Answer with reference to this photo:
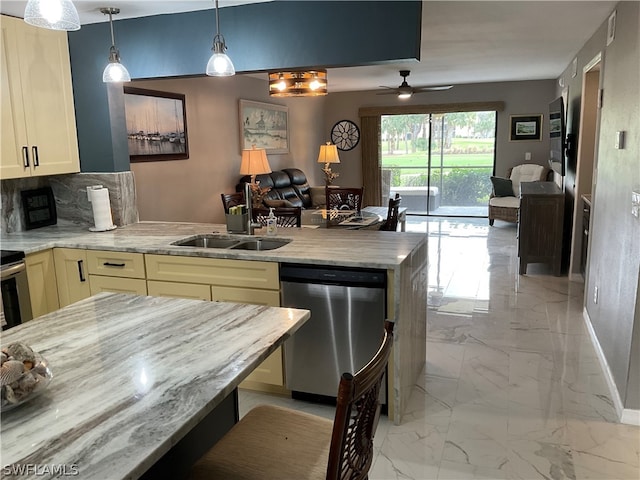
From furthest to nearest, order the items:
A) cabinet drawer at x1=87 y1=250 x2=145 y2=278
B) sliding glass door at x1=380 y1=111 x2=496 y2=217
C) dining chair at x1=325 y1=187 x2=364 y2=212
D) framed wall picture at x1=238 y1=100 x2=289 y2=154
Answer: sliding glass door at x1=380 y1=111 x2=496 y2=217 < framed wall picture at x1=238 y1=100 x2=289 y2=154 < dining chair at x1=325 y1=187 x2=364 y2=212 < cabinet drawer at x1=87 y1=250 x2=145 y2=278

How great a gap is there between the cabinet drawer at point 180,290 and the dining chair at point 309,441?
139 centimetres

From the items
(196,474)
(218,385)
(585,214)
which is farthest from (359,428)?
(585,214)

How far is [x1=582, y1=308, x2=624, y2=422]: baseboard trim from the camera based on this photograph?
2.75 metres

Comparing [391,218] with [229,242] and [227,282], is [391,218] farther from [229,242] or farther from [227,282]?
[227,282]

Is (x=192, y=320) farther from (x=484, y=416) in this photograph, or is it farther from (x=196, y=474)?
(x=484, y=416)

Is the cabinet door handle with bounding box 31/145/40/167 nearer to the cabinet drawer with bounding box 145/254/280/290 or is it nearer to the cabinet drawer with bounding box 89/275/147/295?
the cabinet drawer with bounding box 89/275/147/295

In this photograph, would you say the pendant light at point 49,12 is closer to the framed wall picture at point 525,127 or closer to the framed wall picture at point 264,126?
the framed wall picture at point 264,126

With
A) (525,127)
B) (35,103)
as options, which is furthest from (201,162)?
(525,127)

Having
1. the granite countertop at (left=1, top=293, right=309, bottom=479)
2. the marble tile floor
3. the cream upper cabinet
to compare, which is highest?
the cream upper cabinet

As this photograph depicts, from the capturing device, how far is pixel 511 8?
148 inches

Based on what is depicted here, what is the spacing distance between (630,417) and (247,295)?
7.19 ft

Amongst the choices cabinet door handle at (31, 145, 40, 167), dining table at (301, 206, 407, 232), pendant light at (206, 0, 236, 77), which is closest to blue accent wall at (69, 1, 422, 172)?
cabinet door handle at (31, 145, 40, 167)

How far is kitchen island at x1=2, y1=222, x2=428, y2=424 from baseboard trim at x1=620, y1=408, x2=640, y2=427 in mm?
1138

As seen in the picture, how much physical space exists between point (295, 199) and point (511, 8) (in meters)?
4.83
